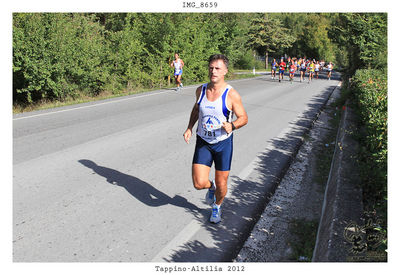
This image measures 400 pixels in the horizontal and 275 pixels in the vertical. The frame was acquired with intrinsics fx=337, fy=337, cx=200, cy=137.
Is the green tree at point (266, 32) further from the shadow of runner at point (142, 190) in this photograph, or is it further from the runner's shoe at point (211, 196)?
the runner's shoe at point (211, 196)

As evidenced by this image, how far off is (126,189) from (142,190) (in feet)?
0.80

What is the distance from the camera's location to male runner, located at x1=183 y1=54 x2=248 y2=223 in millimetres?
3881

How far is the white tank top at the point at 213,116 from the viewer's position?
12.8 ft

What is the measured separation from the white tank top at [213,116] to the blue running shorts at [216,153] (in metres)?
0.07

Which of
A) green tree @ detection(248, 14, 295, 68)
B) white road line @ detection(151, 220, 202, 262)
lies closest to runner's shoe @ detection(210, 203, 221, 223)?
white road line @ detection(151, 220, 202, 262)

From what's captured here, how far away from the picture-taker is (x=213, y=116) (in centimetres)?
394

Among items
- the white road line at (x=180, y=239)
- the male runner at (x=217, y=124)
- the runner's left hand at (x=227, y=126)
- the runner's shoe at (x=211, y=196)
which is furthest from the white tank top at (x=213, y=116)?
the white road line at (x=180, y=239)

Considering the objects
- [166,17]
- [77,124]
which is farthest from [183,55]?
[77,124]

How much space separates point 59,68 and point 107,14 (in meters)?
11.1

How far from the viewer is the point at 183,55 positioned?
20234 mm

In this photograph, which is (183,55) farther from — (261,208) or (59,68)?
(261,208)

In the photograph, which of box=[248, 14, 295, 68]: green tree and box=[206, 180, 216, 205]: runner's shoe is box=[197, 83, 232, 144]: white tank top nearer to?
box=[206, 180, 216, 205]: runner's shoe

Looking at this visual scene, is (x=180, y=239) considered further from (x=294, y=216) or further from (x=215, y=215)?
(x=294, y=216)

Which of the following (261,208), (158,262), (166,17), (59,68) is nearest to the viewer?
(158,262)
